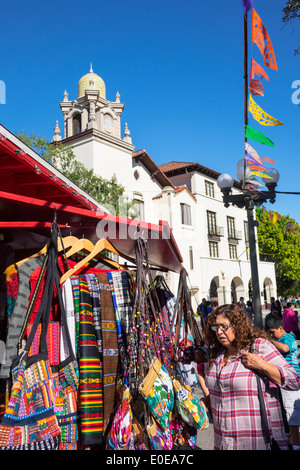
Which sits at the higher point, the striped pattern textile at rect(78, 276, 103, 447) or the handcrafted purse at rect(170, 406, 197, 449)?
the striped pattern textile at rect(78, 276, 103, 447)

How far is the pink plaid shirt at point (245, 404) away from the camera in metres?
2.39

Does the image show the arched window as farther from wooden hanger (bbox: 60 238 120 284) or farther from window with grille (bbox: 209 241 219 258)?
wooden hanger (bbox: 60 238 120 284)

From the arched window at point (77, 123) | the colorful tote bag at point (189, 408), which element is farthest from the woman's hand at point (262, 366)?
the arched window at point (77, 123)

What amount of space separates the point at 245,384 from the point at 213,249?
32.8 meters

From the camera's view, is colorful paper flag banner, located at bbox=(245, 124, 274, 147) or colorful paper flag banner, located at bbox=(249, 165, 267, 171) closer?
colorful paper flag banner, located at bbox=(245, 124, 274, 147)

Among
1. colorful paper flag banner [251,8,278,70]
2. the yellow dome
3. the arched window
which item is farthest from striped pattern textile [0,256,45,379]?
the yellow dome

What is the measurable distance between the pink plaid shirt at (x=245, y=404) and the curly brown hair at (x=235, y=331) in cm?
7

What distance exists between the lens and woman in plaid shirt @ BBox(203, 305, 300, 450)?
7.88 ft

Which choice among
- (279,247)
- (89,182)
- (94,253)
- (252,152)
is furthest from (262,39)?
(279,247)

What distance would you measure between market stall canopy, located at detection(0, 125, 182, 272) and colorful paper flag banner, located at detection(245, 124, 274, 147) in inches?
136

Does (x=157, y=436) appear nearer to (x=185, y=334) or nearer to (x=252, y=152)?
(x=185, y=334)

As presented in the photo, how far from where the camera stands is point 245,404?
2441mm
